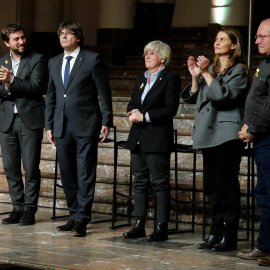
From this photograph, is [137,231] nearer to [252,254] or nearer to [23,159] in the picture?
[252,254]

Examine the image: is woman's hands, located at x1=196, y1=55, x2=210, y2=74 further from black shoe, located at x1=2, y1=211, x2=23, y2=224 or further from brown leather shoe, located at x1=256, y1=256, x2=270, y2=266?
black shoe, located at x1=2, y1=211, x2=23, y2=224

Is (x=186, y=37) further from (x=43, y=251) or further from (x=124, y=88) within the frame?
(x=43, y=251)

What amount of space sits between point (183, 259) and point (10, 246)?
1.44m

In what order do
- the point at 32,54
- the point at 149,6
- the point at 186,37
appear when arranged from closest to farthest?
the point at 32,54, the point at 186,37, the point at 149,6

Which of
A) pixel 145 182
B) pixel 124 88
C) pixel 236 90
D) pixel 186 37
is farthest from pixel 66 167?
pixel 186 37

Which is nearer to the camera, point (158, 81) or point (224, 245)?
point (224, 245)

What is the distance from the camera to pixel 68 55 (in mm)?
7469

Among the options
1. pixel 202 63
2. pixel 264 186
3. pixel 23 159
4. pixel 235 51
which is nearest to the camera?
pixel 264 186

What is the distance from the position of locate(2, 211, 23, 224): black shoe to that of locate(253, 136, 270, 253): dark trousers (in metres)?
2.69

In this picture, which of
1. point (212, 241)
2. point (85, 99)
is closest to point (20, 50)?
point (85, 99)

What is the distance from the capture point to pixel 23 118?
7.81 meters

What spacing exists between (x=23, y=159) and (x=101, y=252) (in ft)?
5.76

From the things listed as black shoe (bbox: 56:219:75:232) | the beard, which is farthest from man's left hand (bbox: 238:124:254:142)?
the beard

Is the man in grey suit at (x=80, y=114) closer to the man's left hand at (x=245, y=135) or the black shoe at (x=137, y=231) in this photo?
the black shoe at (x=137, y=231)
